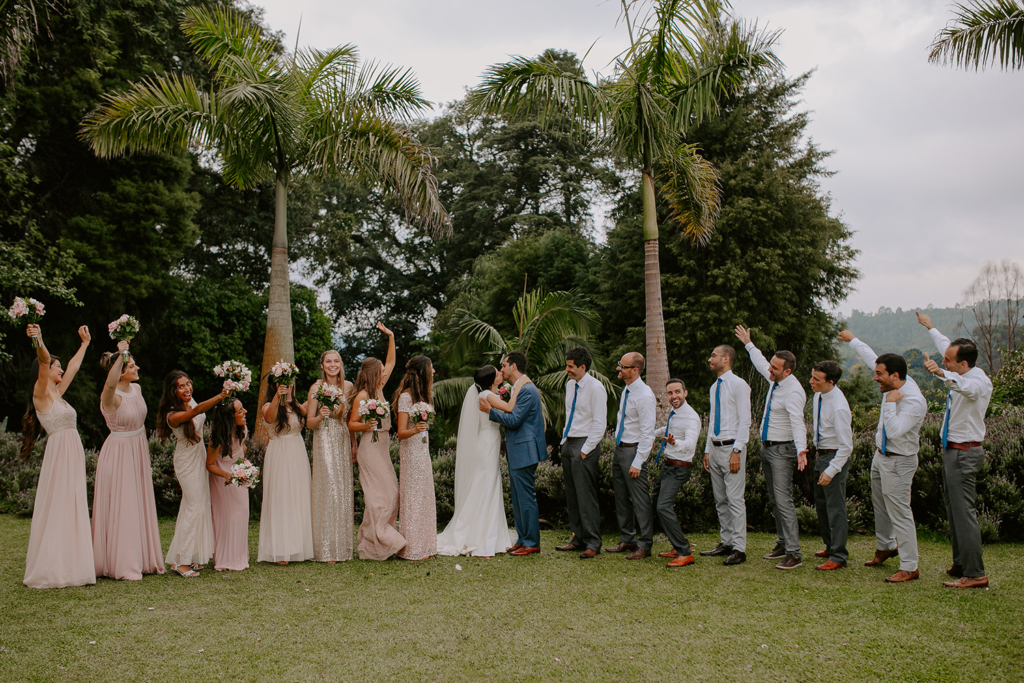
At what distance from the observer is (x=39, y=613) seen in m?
5.83

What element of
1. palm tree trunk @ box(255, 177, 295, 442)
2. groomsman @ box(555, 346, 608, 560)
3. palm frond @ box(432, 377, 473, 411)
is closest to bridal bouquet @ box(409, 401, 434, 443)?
groomsman @ box(555, 346, 608, 560)

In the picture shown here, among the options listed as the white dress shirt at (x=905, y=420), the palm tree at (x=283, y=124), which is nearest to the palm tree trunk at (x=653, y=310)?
the palm tree at (x=283, y=124)

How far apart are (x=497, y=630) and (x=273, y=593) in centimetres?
237

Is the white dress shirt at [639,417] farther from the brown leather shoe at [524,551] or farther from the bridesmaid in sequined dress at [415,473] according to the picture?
the bridesmaid in sequined dress at [415,473]

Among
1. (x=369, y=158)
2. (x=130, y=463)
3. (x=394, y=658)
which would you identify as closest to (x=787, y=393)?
(x=394, y=658)

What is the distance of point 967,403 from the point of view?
6270 mm

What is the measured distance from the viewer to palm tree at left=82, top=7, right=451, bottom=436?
41.5 feet

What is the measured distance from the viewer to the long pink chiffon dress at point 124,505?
22.9 feet

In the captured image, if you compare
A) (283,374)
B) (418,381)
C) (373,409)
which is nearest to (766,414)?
(418,381)

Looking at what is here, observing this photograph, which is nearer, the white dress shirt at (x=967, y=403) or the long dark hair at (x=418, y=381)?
the white dress shirt at (x=967, y=403)

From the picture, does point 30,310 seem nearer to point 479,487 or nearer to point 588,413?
point 479,487

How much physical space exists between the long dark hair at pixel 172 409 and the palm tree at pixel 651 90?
24.1 ft

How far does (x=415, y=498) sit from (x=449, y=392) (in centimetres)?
716

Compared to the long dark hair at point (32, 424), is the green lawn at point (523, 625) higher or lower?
lower
